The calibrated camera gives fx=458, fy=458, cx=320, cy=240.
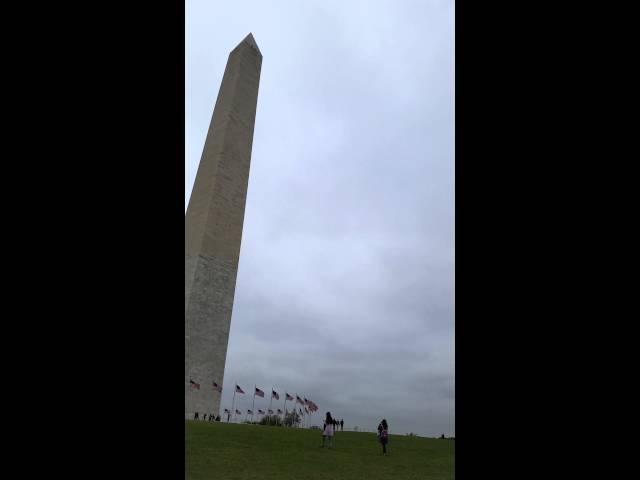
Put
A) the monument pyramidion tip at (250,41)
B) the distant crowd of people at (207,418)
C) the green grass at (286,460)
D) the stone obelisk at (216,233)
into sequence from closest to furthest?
1. the green grass at (286,460)
2. the distant crowd of people at (207,418)
3. the stone obelisk at (216,233)
4. the monument pyramidion tip at (250,41)

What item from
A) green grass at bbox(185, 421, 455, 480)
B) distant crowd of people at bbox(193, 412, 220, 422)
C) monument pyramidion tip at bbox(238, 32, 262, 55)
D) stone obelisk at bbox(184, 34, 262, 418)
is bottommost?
distant crowd of people at bbox(193, 412, 220, 422)

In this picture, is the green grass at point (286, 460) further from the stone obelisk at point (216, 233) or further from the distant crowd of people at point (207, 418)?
the stone obelisk at point (216, 233)

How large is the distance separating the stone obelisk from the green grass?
6.01 metres

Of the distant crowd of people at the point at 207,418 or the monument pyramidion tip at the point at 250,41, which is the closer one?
the distant crowd of people at the point at 207,418

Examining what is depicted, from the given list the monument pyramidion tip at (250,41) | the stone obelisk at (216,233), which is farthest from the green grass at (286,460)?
the monument pyramidion tip at (250,41)

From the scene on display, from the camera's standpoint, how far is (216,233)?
76.9 ft

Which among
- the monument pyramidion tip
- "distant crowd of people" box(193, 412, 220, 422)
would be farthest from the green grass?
the monument pyramidion tip

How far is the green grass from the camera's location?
29.4 ft

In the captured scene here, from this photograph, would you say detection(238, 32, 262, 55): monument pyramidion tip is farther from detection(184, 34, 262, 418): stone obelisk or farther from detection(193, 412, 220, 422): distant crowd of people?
detection(193, 412, 220, 422): distant crowd of people

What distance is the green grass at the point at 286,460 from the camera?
29.4 ft

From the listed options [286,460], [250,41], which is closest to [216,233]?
[250,41]

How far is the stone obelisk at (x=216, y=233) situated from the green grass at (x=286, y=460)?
6.01 m
